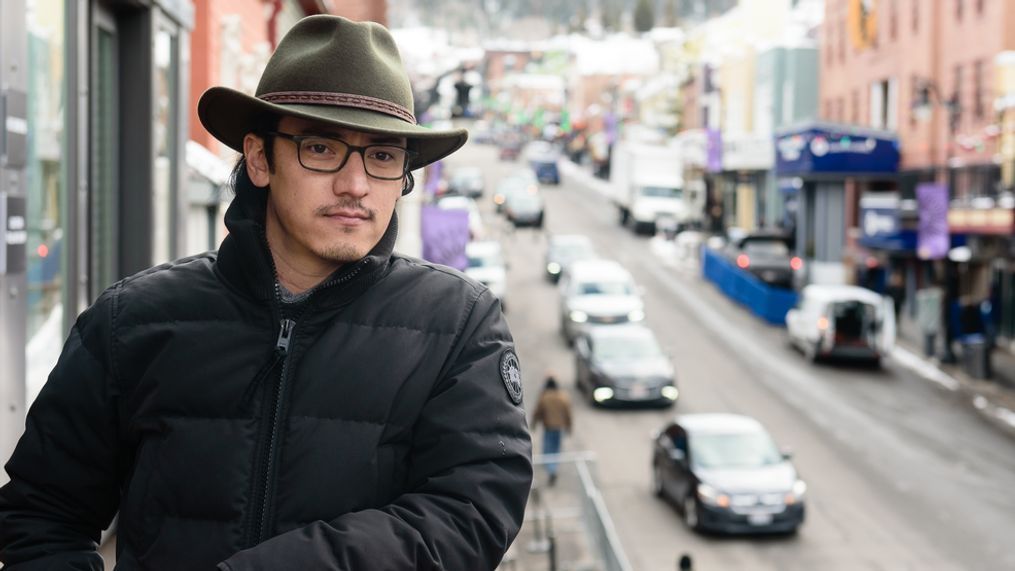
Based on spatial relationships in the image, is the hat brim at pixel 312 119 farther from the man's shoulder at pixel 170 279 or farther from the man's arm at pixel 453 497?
the man's arm at pixel 453 497

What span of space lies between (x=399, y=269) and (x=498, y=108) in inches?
7533

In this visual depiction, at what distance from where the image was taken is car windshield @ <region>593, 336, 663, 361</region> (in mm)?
26219

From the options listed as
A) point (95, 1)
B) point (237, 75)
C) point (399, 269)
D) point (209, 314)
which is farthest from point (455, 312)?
point (237, 75)

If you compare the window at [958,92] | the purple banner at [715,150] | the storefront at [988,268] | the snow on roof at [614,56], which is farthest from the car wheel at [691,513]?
the snow on roof at [614,56]

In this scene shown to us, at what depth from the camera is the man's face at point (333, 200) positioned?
291cm

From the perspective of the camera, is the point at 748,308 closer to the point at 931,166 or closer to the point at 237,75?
the point at 931,166

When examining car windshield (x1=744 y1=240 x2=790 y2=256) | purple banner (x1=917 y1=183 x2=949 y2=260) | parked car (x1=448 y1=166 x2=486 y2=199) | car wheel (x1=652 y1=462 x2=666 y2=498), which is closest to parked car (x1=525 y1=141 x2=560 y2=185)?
parked car (x1=448 y1=166 x2=486 y2=199)

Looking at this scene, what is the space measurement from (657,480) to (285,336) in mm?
17386

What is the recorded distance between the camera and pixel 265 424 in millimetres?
2807

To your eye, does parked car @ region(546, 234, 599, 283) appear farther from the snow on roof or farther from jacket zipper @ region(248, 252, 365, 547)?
the snow on roof

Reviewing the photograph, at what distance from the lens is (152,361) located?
291 cm

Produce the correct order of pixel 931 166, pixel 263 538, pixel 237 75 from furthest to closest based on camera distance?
pixel 931 166, pixel 237 75, pixel 263 538

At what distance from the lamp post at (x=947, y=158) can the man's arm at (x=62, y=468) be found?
2839cm

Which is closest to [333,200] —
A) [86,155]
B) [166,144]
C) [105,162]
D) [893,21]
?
[86,155]
